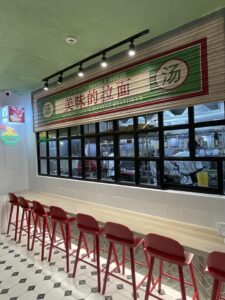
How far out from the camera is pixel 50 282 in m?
2.79

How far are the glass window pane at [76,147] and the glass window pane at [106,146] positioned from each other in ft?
1.92

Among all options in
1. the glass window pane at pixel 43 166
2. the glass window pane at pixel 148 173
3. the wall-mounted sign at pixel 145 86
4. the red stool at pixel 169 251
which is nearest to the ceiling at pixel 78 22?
the wall-mounted sign at pixel 145 86

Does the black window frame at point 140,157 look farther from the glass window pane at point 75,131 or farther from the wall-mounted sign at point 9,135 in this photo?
the wall-mounted sign at point 9,135

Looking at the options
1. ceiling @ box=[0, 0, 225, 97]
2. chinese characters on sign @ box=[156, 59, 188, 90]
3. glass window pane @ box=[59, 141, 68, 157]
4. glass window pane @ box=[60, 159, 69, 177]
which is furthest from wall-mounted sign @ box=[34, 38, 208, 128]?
glass window pane @ box=[60, 159, 69, 177]

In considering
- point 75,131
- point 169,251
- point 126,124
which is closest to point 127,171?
point 126,124

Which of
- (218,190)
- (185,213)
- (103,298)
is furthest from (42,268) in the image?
(218,190)

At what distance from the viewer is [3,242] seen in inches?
160

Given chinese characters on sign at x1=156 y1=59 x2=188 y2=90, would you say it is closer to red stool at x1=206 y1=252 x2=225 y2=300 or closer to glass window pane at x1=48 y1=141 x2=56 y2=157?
red stool at x1=206 y1=252 x2=225 y2=300

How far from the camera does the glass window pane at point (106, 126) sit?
352 cm

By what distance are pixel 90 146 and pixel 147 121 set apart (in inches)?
49.0

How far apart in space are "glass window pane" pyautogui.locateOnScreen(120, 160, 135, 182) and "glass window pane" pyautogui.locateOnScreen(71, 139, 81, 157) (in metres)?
1.05

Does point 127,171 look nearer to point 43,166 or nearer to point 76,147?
point 76,147

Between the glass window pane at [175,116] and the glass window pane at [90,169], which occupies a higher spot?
the glass window pane at [175,116]

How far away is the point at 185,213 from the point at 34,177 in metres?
3.54
